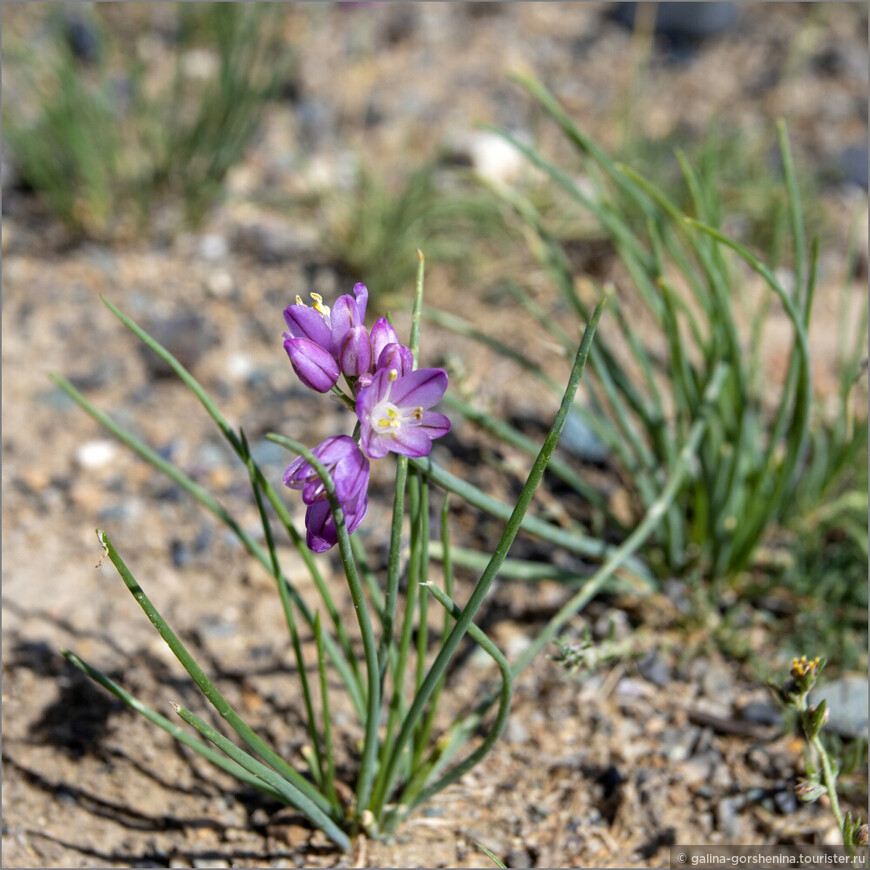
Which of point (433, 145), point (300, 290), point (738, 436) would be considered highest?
point (433, 145)

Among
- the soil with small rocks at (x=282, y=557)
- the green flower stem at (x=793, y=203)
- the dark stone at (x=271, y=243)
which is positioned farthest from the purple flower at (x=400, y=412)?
the dark stone at (x=271, y=243)

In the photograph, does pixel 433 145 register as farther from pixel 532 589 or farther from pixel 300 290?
pixel 532 589

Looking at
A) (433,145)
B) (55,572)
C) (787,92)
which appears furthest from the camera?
(787,92)

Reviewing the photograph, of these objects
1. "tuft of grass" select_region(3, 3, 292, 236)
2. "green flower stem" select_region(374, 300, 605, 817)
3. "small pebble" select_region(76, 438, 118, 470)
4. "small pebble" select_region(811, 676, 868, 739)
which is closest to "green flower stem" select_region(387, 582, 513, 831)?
"green flower stem" select_region(374, 300, 605, 817)

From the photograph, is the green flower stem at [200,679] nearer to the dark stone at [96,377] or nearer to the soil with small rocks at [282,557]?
the soil with small rocks at [282,557]

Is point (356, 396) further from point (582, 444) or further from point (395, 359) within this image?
point (582, 444)

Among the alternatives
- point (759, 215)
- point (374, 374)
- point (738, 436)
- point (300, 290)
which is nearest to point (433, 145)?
point (300, 290)
